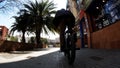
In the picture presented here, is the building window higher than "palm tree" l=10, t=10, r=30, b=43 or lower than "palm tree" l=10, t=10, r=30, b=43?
lower

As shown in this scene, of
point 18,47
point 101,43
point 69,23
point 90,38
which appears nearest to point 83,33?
point 90,38

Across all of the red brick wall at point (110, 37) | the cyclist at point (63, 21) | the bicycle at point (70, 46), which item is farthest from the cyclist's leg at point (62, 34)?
the red brick wall at point (110, 37)

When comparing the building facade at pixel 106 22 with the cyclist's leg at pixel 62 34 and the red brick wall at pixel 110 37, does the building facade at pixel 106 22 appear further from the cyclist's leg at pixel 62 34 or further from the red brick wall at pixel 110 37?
the cyclist's leg at pixel 62 34

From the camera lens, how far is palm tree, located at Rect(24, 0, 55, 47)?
33.8 m

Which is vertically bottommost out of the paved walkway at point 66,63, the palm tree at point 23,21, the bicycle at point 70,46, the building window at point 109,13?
the paved walkway at point 66,63

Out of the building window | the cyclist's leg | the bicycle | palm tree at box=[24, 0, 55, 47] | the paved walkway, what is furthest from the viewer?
palm tree at box=[24, 0, 55, 47]

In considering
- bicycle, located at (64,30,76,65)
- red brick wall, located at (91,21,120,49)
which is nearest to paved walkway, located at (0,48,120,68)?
bicycle, located at (64,30,76,65)

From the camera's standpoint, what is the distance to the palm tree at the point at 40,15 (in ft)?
111

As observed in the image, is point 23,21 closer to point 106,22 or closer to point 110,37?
point 106,22

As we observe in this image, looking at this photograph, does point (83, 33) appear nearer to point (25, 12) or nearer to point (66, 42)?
point (25, 12)

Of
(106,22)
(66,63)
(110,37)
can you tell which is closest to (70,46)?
(66,63)

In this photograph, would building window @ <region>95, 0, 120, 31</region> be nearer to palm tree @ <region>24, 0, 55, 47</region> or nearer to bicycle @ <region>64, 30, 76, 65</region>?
bicycle @ <region>64, 30, 76, 65</region>

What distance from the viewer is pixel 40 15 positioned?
34.3 metres

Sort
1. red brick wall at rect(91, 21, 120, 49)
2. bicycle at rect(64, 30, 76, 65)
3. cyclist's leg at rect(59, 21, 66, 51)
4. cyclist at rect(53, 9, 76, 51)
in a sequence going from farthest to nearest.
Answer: red brick wall at rect(91, 21, 120, 49) < cyclist's leg at rect(59, 21, 66, 51) < cyclist at rect(53, 9, 76, 51) < bicycle at rect(64, 30, 76, 65)
